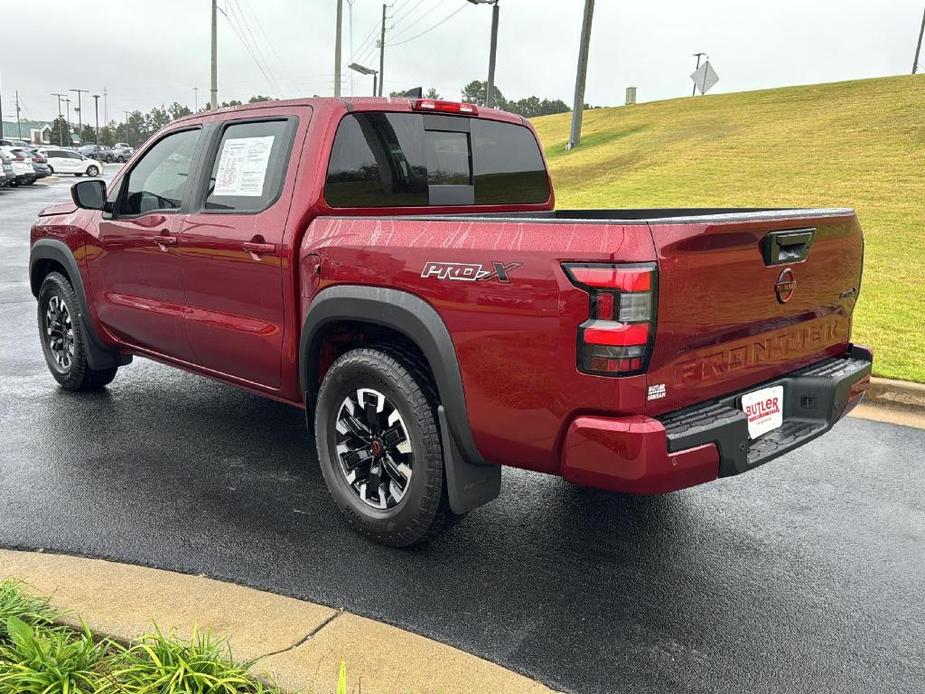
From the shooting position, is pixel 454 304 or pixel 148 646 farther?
pixel 454 304

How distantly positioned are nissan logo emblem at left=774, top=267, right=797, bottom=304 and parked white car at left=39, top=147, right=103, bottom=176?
1824 inches

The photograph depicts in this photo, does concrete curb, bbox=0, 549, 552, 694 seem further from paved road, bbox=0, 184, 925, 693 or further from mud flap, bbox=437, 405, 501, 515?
mud flap, bbox=437, 405, 501, 515

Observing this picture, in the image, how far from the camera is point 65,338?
5699 mm

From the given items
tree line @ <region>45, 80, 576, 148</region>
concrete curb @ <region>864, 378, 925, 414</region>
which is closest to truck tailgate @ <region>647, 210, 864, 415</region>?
concrete curb @ <region>864, 378, 925, 414</region>

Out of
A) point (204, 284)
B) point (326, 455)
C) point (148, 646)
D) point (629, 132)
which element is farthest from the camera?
point (629, 132)

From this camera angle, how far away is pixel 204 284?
13.9 ft

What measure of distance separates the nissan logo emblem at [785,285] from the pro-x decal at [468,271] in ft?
3.43

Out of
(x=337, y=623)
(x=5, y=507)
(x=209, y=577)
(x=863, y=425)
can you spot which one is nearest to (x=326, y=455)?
(x=209, y=577)

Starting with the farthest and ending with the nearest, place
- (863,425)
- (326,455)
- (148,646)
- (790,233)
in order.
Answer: (863,425)
(326,455)
(790,233)
(148,646)

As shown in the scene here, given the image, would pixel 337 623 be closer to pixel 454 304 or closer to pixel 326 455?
pixel 326 455

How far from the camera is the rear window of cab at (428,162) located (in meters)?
3.83

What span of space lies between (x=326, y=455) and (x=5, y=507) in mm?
1541

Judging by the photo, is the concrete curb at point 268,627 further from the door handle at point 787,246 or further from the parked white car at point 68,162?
the parked white car at point 68,162

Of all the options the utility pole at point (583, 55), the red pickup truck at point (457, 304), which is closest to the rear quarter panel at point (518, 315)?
the red pickup truck at point (457, 304)
